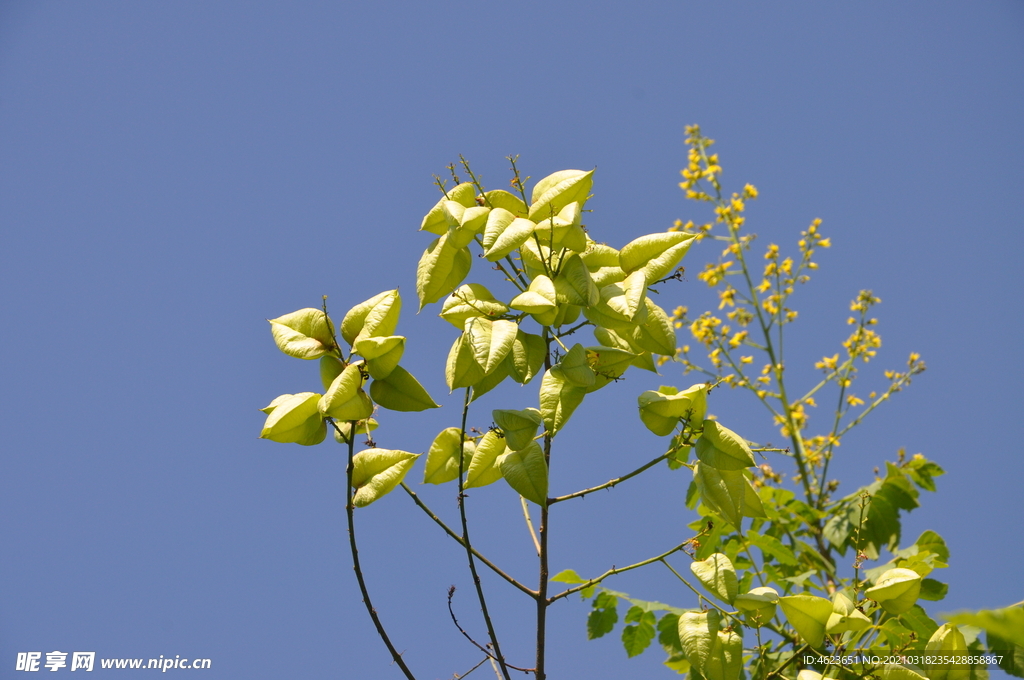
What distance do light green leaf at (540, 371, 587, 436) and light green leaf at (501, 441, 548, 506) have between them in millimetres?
66

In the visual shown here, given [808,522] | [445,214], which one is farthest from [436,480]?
[808,522]

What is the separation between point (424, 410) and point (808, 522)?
9.44 ft

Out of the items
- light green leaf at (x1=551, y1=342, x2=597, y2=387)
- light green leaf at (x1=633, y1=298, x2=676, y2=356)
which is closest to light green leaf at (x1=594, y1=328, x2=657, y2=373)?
light green leaf at (x1=633, y1=298, x2=676, y2=356)

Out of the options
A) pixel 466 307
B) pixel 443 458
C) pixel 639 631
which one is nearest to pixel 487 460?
pixel 443 458

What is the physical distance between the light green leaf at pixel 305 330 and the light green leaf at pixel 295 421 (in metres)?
0.12

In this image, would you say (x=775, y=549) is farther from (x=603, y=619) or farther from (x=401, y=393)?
(x=401, y=393)

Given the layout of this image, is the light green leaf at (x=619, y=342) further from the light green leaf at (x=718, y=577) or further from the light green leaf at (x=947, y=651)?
the light green leaf at (x=947, y=651)

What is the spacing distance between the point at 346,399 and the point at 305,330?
276 mm

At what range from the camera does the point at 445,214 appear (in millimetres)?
1692

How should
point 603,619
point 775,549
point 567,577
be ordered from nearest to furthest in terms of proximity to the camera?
point 567,577 < point 775,549 < point 603,619

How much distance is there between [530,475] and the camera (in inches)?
58.9

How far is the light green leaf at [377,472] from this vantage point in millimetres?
1605

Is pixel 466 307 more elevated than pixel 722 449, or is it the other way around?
pixel 466 307

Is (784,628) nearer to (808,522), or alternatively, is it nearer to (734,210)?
(808,522)
